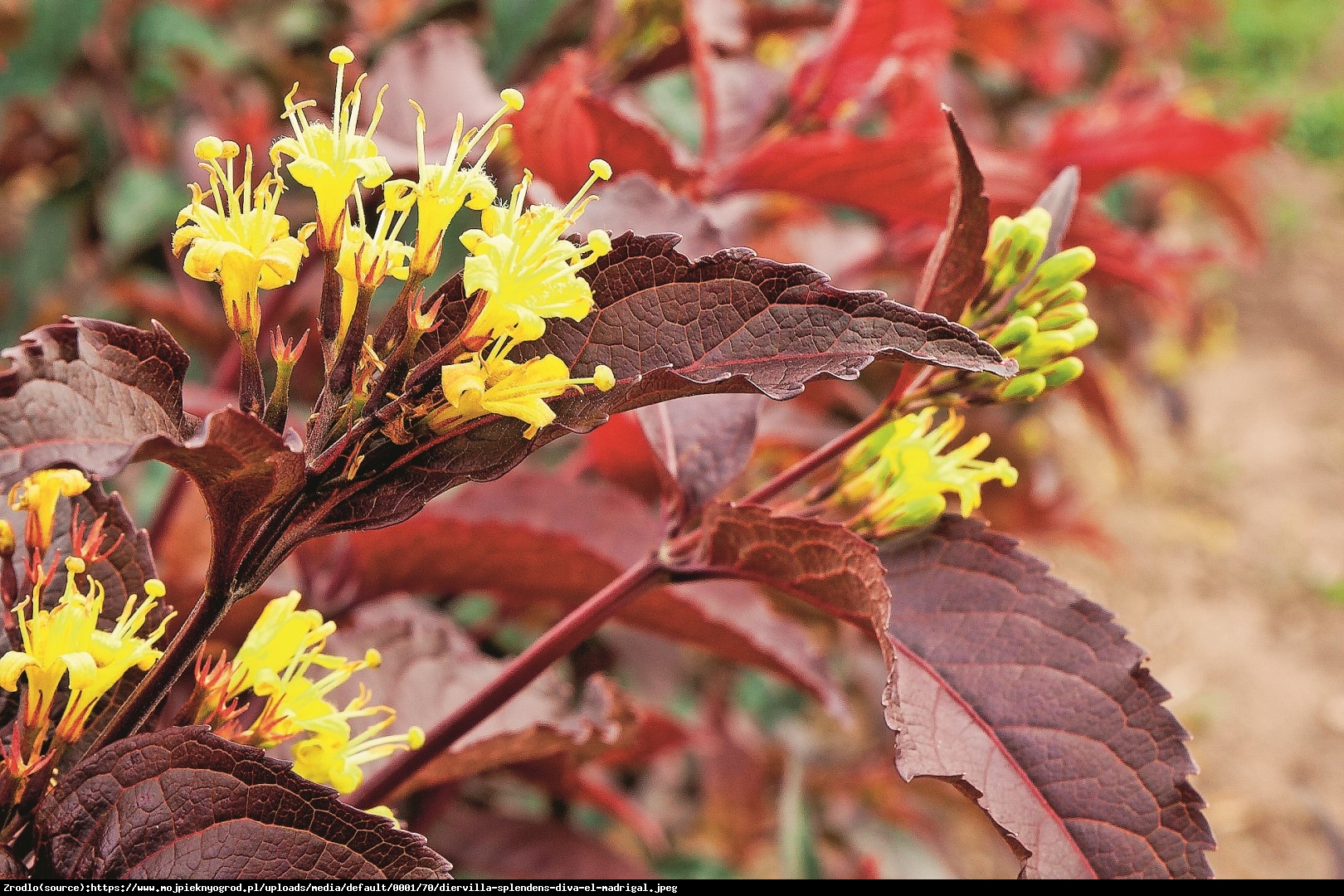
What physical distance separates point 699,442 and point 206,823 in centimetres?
36

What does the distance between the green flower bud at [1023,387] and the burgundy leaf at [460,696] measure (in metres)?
0.33

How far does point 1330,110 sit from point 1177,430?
362 centimetres

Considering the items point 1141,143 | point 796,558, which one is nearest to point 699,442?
point 796,558

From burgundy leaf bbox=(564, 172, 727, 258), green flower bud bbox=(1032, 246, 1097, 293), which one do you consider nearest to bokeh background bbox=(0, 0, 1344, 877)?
burgundy leaf bbox=(564, 172, 727, 258)

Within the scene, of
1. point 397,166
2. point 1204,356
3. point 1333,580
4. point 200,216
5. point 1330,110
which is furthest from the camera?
point 1330,110

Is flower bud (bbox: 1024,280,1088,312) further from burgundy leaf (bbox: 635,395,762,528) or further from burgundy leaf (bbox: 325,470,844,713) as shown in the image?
burgundy leaf (bbox: 325,470,844,713)

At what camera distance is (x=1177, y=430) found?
2.78 m

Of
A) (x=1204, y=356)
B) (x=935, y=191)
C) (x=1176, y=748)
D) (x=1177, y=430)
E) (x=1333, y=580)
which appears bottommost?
(x=1333, y=580)

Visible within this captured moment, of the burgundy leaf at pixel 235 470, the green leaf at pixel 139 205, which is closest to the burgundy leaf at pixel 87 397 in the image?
the burgundy leaf at pixel 235 470

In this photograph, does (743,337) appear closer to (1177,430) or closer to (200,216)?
(200,216)

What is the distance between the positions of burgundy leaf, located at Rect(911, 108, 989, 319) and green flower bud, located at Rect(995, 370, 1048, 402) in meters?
0.06

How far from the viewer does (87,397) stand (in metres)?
0.40

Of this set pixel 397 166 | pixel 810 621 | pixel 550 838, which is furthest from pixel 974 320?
pixel 810 621

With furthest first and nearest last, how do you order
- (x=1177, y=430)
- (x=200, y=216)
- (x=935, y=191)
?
1. (x=1177, y=430)
2. (x=935, y=191)
3. (x=200, y=216)
